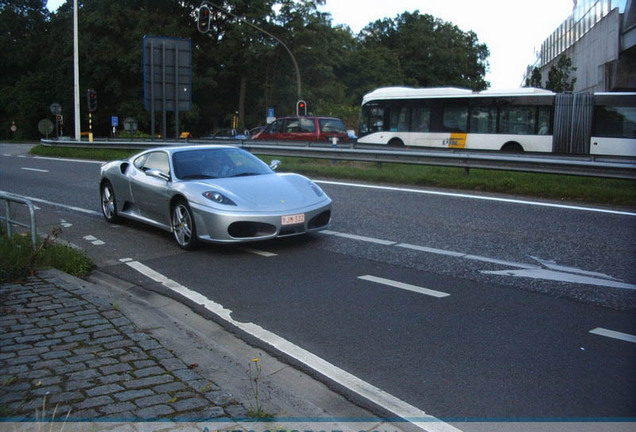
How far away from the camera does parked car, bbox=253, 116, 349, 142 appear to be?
83.9 ft

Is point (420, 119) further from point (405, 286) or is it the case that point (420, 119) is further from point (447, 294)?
point (447, 294)

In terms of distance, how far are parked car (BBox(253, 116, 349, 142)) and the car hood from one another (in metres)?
17.2

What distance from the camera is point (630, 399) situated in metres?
3.58

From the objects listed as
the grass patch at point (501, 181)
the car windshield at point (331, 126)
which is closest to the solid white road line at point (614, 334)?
the grass patch at point (501, 181)

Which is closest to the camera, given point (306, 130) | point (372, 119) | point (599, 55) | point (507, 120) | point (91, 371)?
point (91, 371)

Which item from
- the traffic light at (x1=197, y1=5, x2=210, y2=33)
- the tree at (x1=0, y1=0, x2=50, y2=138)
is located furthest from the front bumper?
the tree at (x1=0, y1=0, x2=50, y2=138)

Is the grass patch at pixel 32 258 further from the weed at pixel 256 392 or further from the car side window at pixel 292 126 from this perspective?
the car side window at pixel 292 126

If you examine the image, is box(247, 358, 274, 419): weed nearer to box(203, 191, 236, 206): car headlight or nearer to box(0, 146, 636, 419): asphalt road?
box(0, 146, 636, 419): asphalt road

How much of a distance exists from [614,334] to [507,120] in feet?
66.4

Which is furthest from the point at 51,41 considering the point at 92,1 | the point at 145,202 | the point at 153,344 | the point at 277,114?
the point at 153,344

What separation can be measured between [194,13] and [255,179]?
54380 mm

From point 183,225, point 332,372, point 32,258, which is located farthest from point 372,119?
point 332,372

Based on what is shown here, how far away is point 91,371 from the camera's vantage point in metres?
3.71

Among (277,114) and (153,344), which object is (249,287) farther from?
(277,114)
